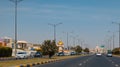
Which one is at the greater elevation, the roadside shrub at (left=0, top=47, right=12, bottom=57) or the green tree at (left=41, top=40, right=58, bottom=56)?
the green tree at (left=41, top=40, right=58, bottom=56)

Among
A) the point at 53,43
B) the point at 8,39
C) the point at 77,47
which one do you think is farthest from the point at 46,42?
the point at 77,47

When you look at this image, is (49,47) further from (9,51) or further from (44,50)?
(9,51)

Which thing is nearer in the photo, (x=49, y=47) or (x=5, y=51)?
(x=49, y=47)

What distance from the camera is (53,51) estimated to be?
73250 millimetres

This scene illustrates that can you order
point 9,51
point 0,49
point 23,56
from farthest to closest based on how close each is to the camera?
point 9,51
point 0,49
point 23,56

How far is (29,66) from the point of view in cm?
3862

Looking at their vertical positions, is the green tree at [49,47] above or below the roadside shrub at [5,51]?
above

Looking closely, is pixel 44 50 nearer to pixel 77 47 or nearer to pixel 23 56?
pixel 23 56

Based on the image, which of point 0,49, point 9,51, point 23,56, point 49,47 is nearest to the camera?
point 49,47

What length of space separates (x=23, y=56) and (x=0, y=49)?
35.0ft

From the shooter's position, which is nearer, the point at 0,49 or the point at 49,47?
the point at 49,47

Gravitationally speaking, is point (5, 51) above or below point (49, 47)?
below

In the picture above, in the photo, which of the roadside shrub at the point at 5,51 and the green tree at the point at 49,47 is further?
the roadside shrub at the point at 5,51

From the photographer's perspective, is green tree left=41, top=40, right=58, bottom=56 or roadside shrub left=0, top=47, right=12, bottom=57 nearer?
green tree left=41, top=40, right=58, bottom=56
